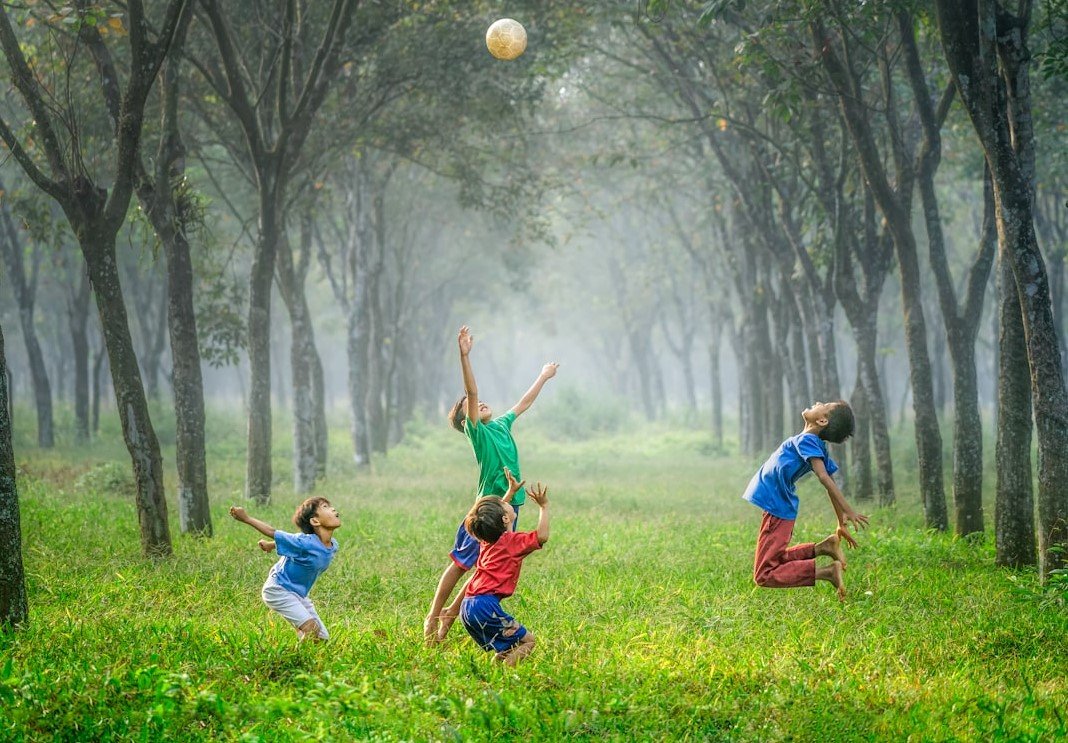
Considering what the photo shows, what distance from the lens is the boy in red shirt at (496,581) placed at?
224 inches

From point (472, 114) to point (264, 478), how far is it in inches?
313

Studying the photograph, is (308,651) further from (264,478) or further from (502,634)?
(264,478)

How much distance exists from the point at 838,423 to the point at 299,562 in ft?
14.0

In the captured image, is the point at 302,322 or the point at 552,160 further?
the point at 552,160

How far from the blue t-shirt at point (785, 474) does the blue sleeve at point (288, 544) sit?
139 inches

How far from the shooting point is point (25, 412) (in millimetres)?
29594

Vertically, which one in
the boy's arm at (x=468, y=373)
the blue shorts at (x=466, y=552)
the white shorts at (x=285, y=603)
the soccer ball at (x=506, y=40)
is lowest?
the white shorts at (x=285, y=603)

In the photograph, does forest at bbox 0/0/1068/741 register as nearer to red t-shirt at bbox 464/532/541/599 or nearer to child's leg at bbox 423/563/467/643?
child's leg at bbox 423/563/467/643

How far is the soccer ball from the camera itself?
9.26 metres

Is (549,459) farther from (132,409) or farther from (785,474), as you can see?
(785,474)

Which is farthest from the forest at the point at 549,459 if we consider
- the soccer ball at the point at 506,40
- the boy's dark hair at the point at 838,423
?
the soccer ball at the point at 506,40

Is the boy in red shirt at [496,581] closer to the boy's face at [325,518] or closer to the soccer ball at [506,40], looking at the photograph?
the boy's face at [325,518]

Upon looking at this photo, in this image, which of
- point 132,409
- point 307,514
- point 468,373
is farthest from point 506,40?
point 307,514

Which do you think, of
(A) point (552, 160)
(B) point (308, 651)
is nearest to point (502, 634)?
(B) point (308, 651)
